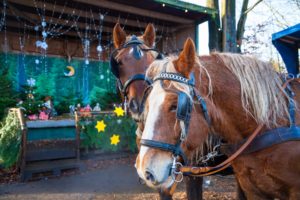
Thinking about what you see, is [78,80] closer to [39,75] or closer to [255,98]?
[39,75]

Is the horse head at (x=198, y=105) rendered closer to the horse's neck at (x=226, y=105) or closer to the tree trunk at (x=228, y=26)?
the horse's neck at (x=226, y=105)

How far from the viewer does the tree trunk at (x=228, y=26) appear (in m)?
7.81

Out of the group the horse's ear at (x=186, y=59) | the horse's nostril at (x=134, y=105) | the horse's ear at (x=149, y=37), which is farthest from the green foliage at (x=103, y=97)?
the horse's ear at (x=186, y=59)

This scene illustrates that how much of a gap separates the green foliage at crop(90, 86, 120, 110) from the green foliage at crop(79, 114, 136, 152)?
14.1 feet

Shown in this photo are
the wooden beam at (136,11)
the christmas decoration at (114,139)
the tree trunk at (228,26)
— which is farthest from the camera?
the wooden beam at (136,11)

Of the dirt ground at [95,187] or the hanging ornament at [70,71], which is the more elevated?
the hanging ornament at [70,71]

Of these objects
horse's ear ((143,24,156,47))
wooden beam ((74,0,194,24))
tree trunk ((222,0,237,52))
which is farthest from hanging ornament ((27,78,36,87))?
horse's ear ((143,24,156,47))

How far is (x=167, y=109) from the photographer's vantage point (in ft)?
5.62

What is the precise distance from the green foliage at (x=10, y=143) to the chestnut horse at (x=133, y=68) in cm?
357

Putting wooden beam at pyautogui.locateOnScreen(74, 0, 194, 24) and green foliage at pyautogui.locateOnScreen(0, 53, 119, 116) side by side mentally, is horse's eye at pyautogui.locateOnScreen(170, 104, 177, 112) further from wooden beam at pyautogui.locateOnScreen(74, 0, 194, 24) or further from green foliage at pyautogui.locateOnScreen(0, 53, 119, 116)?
green foliage at pyautogui.locateOnScreen(0, 53, 119, 116)

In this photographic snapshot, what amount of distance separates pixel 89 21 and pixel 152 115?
8.86 meters

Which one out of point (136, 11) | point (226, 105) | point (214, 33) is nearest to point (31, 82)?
point (136, 11)

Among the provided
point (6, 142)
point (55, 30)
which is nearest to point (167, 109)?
point (6, 142)

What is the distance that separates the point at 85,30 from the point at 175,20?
12.3 ft
